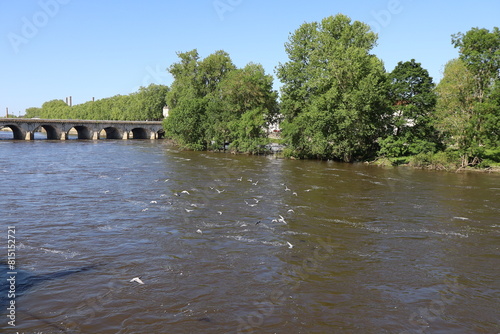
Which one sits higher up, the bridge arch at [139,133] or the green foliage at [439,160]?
the bridge arch at [139,133]

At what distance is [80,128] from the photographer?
11019cm

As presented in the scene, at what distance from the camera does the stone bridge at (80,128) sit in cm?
9094

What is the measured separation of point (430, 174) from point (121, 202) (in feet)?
109

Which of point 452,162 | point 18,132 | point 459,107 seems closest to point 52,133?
point 18,132

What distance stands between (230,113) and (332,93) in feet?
73.1

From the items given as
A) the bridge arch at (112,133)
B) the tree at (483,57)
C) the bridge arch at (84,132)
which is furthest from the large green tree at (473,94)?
the bridge arch at (112,133)

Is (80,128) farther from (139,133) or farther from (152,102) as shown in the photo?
(152,102)

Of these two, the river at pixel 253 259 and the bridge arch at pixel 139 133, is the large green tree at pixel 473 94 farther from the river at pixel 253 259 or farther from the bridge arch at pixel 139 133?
the bridge arch at pixel 139 133

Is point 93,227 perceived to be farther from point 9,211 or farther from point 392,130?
point 392,130

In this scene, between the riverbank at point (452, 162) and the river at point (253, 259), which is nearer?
the river at point (253, 259)

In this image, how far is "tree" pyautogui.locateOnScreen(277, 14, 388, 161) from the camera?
48375 millimetres

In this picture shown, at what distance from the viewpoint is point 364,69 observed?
165ft

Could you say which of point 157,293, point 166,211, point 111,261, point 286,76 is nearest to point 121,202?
point 166,211

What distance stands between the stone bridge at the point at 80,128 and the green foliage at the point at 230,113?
34804 millimetres
